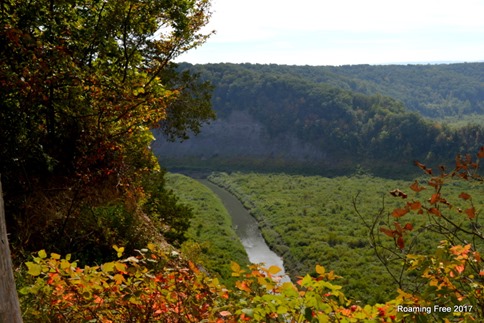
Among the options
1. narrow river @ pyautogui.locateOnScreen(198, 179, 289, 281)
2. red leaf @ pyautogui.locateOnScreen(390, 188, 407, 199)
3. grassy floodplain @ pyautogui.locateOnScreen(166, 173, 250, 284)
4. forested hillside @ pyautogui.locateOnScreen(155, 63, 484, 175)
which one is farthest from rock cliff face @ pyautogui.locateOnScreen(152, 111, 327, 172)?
red leaf @ pyautogui.locateOnScreen(390, 188, 407, 199)

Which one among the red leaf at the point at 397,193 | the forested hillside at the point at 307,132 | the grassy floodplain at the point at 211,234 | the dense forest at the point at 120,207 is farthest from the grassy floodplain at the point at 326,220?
the forested hillside at the point at 307,132

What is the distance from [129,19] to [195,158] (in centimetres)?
10100

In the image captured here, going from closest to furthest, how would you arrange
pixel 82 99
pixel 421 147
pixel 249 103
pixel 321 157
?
pixel 82 99
pixel 421 147
pixel 321 157
pixel 249 103

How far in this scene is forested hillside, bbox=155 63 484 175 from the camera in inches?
3792

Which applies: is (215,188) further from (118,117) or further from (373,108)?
(118,117)

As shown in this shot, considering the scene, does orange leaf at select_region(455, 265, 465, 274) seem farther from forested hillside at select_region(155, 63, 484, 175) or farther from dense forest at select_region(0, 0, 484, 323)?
forested hillside at select_region(155, 63, 484, 175)

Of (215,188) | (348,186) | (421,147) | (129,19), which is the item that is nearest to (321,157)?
(421,147)

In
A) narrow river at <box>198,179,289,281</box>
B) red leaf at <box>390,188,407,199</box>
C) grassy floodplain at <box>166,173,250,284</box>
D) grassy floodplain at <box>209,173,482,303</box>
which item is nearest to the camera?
red leaf at <box>390,188,407,199</box>

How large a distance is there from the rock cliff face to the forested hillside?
25 centimetres

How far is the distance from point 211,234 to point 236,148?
73.9m

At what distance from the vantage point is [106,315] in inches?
203

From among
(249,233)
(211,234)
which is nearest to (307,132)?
(249,233)

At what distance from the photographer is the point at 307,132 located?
11556 centimetres

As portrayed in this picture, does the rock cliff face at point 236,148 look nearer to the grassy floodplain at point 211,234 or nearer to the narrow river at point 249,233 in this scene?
the grassy floodplain at point 211,234
